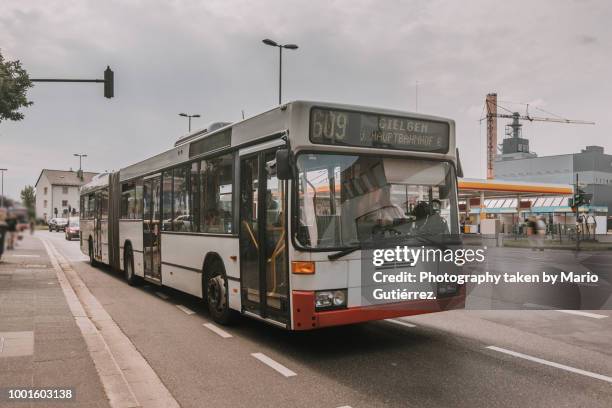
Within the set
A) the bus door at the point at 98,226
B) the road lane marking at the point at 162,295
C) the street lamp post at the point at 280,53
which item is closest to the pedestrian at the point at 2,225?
the road lane marking at the point at 162,295

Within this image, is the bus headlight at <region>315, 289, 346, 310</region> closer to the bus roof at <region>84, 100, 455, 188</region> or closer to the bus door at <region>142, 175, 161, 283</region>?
the bus roof at <region>84, 100, 455, 188</region>

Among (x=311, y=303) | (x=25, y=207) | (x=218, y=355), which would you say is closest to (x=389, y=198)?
(x=311, y=303)

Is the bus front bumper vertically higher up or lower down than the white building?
lower down

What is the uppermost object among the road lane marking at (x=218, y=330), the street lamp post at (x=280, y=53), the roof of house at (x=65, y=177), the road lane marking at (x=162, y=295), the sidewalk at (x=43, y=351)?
the street lamp post at (x=280, y=53)

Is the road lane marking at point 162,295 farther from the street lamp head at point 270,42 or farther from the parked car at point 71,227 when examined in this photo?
the street lamp head at point 270,42

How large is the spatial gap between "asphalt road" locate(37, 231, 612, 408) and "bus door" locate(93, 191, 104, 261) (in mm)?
6920

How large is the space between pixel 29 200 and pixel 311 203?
17.1 ft

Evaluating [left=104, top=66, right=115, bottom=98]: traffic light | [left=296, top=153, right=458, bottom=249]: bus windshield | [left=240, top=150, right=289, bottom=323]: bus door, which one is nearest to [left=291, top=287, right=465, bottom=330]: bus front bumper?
[left=240, top=150, right=289, bottom=323]: bus door

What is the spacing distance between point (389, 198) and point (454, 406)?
8.31ft

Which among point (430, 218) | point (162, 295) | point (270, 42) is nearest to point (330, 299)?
point (430, 218)

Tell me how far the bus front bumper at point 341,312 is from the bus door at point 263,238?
0.25m

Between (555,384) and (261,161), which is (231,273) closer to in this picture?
(261,161)

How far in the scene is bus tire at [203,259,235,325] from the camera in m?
7.95

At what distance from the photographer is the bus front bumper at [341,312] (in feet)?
19.5
